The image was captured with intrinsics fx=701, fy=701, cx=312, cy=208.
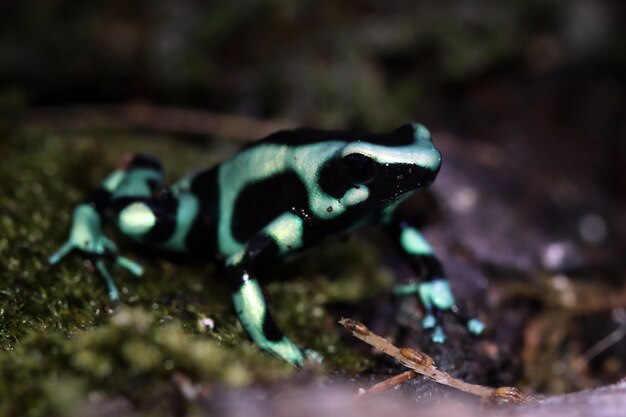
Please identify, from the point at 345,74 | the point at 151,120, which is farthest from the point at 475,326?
the point at 151,120

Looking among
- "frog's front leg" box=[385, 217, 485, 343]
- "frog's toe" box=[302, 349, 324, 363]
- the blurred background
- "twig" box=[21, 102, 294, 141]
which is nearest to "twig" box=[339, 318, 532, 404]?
"frog's toe" box=[302, 349, 324, 363]

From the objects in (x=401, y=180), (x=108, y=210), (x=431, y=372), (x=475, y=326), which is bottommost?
(x=475, y=326)

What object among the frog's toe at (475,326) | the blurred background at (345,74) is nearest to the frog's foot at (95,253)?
the frog's toe at (475,326)

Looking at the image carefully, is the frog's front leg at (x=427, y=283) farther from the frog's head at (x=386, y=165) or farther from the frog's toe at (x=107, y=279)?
the frog's toe at (x=107, y=279)

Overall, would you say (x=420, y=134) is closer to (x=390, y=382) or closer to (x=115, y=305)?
(x=390, y=382)

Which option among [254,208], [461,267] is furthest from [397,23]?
[254,208]

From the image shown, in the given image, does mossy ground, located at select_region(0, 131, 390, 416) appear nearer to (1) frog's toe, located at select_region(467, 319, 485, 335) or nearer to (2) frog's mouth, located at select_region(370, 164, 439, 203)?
(1) frog's toe, located at select_region(467, 319, 485, 335)

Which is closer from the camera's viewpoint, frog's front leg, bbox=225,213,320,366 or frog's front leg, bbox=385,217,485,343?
frog's front leg, bbox=225,213,320,366
